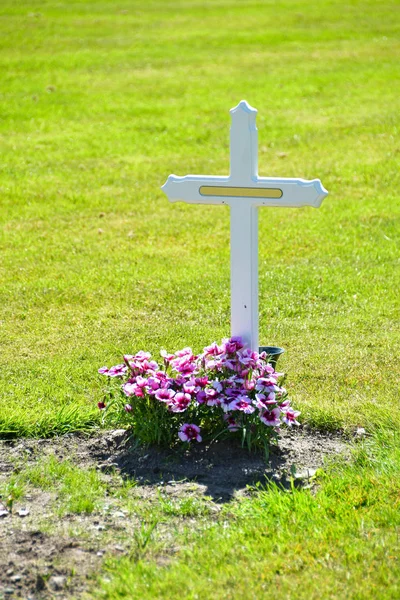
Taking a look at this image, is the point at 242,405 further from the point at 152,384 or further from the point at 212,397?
the point at 152,384

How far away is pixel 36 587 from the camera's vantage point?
3.26 metres

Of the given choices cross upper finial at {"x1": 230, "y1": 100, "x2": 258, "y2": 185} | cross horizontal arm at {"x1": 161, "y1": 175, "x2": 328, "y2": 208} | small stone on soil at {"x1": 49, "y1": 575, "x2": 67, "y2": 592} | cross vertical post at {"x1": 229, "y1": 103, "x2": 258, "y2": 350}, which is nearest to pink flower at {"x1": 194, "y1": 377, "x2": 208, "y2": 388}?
cross vertical post at {"x1": 229, "y1": 103, "x2": 258, "y2": 350}

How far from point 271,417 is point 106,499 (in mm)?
A: 845

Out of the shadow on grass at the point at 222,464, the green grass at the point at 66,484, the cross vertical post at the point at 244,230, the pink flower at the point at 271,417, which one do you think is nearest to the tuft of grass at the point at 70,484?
the green grass at the point at 66,484

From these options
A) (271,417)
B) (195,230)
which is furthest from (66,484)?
(195,230)

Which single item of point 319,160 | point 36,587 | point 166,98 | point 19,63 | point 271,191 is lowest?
point 36,587

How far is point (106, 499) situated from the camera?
387cm

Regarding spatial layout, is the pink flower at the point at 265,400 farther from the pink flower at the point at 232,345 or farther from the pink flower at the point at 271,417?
the pink flower at the point at 232,345

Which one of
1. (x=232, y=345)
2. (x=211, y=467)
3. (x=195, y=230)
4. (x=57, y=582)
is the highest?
(x=195, y=230)

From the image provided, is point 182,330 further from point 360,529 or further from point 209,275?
point 360,529

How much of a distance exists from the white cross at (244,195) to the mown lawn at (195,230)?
0.73 meters

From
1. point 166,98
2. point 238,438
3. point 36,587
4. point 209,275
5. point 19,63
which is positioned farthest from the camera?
point 19,63

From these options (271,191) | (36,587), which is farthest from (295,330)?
(36,587)

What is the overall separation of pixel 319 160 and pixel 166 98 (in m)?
4.24
